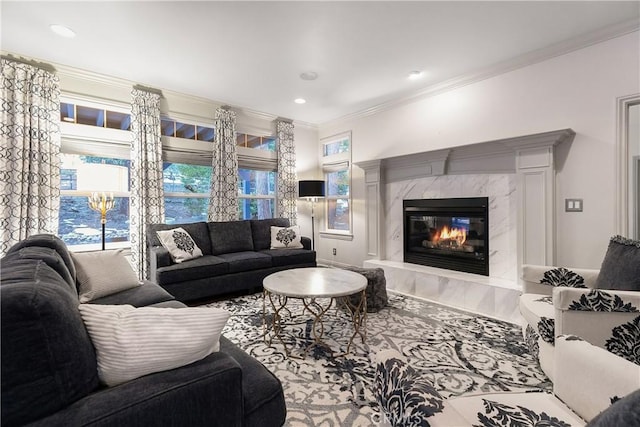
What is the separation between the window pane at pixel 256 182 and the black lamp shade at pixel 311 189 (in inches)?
24.6

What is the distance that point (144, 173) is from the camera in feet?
12.3

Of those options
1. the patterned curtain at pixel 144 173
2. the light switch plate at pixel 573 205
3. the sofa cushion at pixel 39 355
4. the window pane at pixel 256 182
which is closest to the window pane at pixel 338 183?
the window pane at pixel 256 182

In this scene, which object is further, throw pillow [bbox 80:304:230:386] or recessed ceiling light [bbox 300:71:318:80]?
recessed ceiling light [bbox 300:71:318:80]

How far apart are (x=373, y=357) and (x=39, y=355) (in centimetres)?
196

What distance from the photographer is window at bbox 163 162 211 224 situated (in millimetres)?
4195

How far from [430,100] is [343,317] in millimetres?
3100

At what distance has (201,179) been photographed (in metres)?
4.50

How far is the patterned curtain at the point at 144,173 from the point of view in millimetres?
3693

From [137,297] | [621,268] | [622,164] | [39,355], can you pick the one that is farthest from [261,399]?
[622,164]

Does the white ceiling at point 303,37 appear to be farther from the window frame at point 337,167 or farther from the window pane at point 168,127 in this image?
the window frame at point 337,167

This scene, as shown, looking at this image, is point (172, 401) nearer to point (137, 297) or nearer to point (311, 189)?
point (137, 297)

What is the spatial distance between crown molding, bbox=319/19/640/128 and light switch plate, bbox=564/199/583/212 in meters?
1.48

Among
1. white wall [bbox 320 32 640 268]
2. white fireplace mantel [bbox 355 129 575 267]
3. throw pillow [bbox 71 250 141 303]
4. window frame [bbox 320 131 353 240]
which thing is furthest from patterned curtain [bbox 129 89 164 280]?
white wall [bbox 320 32 640 268]

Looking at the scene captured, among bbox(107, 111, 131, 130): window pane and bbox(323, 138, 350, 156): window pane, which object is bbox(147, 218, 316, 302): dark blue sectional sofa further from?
bbox(323, 138, 350, 156): window pane
